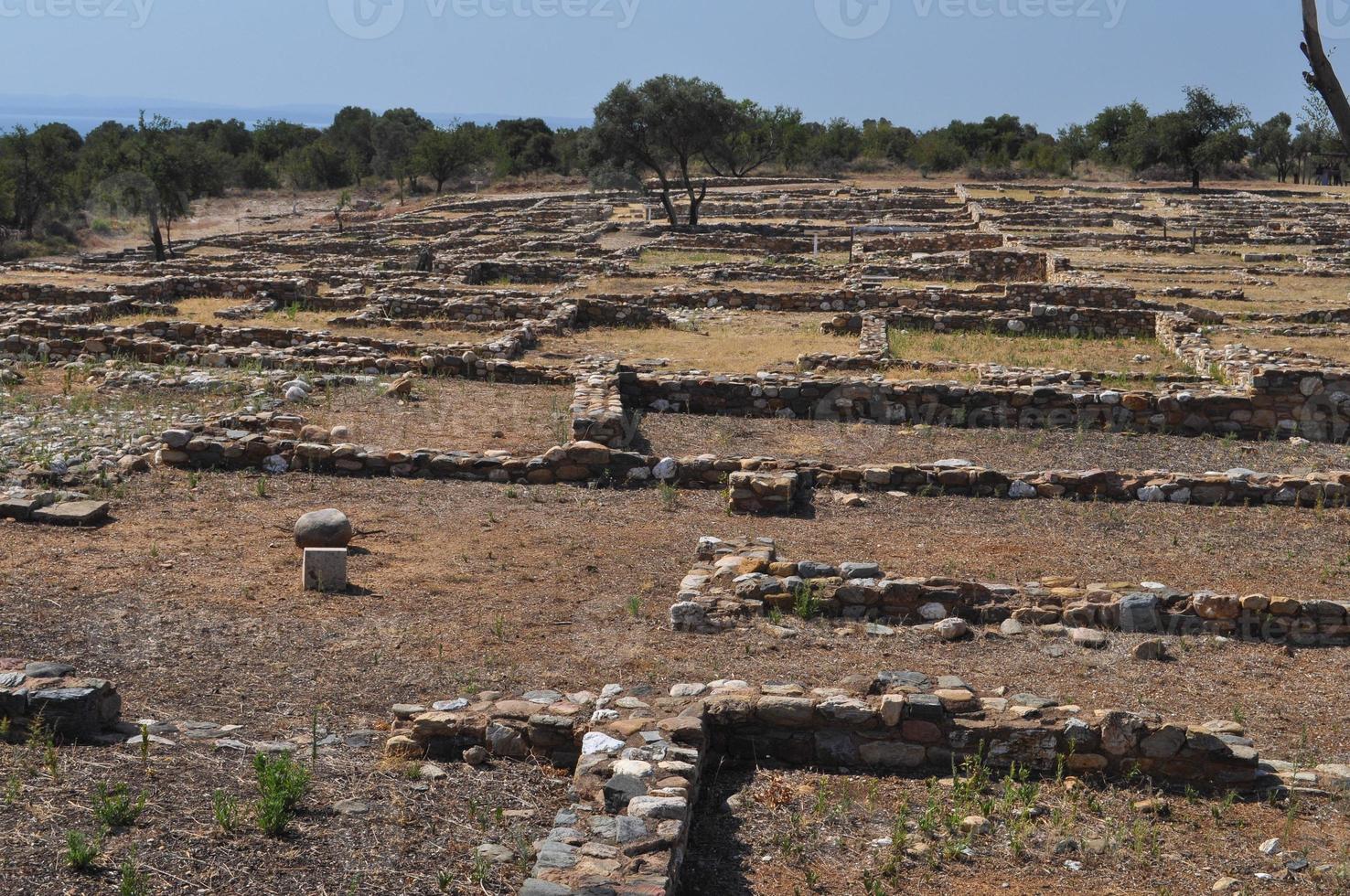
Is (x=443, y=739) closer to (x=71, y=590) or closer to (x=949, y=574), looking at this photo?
(x=71, y=590)

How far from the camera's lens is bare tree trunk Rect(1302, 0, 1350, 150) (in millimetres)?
5000

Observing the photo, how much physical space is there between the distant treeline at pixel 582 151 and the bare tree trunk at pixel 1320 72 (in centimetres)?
3947

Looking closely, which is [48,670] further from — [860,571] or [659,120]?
[659,120]

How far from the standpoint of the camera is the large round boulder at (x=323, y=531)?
33.5 ft

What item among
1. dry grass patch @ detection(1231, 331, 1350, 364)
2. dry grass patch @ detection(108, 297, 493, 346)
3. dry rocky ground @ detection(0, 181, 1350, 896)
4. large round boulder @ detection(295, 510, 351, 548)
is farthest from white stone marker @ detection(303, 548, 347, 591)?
dry grass patch @ detection(1231, 331, 1350, 364)

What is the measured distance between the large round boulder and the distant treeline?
3284cm

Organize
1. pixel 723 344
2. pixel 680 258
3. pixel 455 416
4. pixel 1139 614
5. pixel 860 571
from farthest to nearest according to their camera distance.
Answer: pixel 680 258
pixel 723 344
pixel 455 416
pixel 860 571
pixel 1139 614

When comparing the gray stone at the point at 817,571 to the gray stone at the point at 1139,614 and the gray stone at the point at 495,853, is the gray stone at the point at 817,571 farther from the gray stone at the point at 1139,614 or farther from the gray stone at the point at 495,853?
the gray stone at the point at 495,853

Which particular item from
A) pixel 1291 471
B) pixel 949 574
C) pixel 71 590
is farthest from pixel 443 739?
pixel 1291 471

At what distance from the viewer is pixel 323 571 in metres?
9.34

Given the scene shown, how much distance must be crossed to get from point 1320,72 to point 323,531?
7790mm

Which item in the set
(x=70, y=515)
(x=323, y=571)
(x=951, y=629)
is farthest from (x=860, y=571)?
(x=70, y=515)

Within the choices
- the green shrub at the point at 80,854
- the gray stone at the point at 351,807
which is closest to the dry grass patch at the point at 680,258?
the gray stone at the point at 351,807

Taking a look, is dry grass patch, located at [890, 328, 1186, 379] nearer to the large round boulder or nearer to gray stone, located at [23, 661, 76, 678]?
the large round boulder
